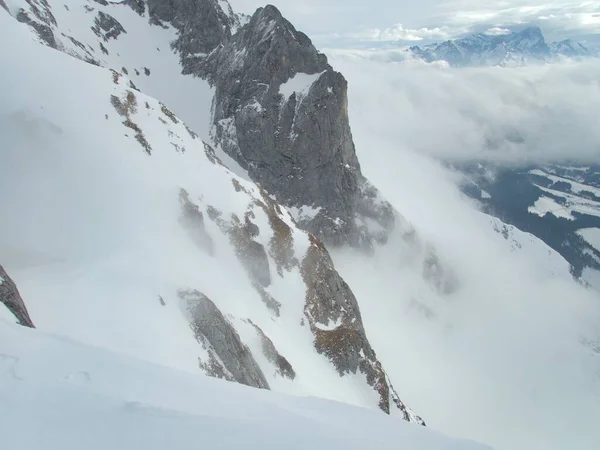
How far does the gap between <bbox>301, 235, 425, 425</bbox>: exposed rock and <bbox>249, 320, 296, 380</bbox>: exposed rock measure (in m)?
9.98

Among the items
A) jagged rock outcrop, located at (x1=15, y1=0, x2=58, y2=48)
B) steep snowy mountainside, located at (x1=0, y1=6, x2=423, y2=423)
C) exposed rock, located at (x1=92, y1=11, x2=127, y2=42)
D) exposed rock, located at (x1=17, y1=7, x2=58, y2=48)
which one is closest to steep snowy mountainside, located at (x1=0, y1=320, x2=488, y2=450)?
steep snowy mountainside, located at (x1=0, y1=6, x2=423, y2=423)

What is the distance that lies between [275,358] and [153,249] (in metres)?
14.9

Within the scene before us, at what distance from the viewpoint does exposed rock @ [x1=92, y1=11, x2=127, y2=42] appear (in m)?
114

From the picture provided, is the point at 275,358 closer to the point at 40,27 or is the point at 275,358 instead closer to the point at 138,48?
the point at 40,27

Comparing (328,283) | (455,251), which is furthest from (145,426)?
(455,251)

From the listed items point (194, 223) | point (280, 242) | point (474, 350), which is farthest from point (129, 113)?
point (474, 350)

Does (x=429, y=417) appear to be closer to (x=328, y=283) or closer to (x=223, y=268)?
(x=328, y=283)

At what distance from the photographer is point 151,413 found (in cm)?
Answer: 714

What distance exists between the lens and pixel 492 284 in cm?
14062

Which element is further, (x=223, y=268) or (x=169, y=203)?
(x=223, y=268)

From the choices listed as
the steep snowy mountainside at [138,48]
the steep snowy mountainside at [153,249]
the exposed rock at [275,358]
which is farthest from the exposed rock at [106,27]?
the exposed rock at [275,358]

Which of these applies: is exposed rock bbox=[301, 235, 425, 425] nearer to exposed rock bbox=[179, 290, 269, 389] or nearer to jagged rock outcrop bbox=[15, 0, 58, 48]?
exposed rock bbox=[179, 290, 269, 389]

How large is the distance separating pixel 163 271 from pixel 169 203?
1039cm

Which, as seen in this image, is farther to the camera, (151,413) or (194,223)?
(194,223)
